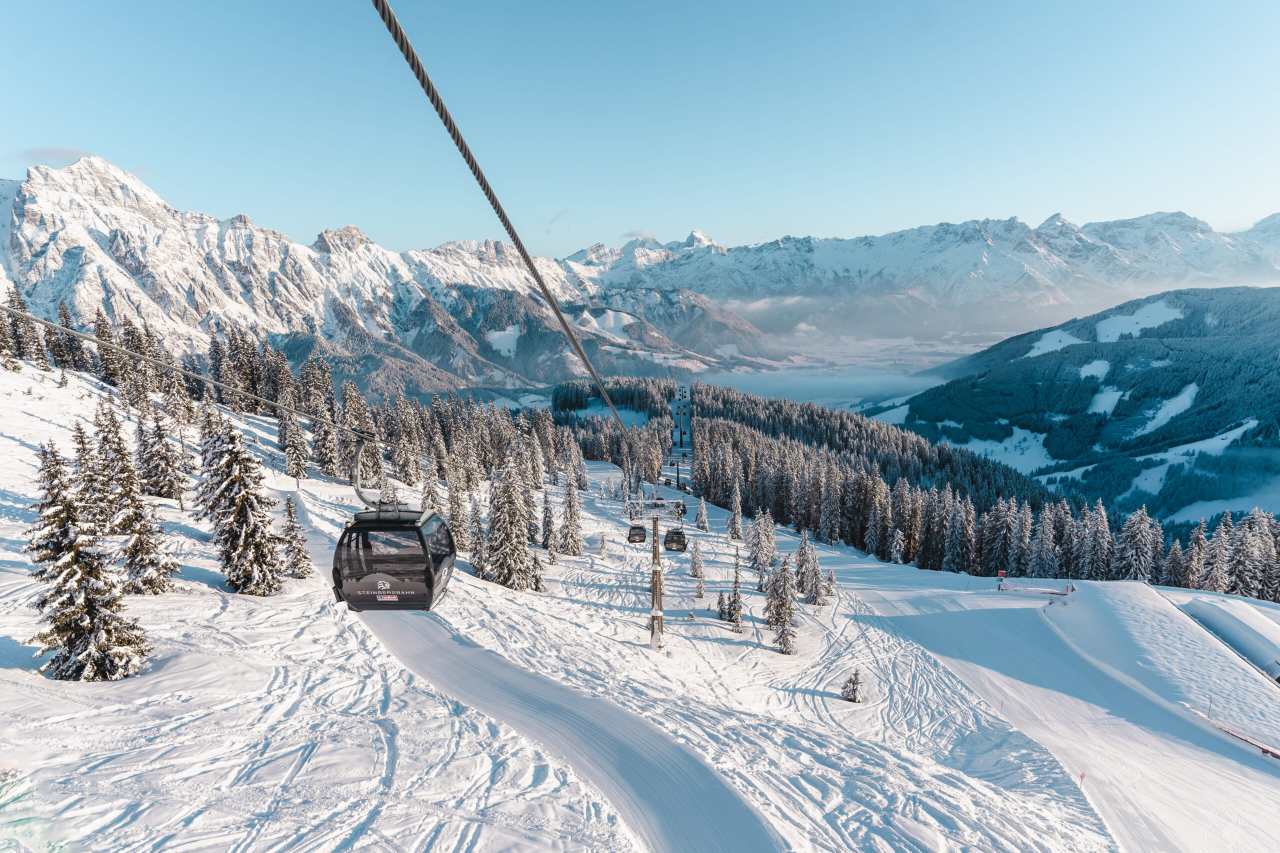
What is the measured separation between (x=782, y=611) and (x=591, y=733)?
3161 centimetres

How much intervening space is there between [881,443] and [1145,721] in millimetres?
122228

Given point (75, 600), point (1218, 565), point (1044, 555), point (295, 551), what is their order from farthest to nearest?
point (1044, 555) < point (1218, 565) < point (295, 551) < point (75, 600)

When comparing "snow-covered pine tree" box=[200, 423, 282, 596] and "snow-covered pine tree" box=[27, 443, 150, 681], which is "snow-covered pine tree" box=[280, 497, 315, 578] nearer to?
"snow-covered pine tree" box=[200, 423, 282, 596]

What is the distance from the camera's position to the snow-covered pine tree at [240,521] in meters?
29.8

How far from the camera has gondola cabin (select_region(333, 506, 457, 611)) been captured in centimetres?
1303

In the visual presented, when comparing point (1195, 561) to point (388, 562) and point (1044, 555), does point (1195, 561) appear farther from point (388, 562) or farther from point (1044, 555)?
point (388, 562)

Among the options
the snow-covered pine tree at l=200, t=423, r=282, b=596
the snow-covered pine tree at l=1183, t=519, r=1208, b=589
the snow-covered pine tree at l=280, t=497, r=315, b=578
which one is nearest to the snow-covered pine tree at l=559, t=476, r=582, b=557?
the snow-covered pine tree at l=280, t=497, r=315, b=578

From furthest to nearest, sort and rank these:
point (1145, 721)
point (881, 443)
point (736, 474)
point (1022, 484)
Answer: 1. point (881, 443)
2. point (1022, 484)
3. point (736, 474)
4. point (1145, 721)

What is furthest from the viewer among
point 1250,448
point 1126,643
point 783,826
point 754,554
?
point 1250,448

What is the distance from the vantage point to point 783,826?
576 inches

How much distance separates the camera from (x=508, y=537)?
48.8 m

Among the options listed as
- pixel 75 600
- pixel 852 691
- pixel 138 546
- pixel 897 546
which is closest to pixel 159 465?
pixel 138 546

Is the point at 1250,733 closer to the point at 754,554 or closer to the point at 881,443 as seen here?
the point at 754,554

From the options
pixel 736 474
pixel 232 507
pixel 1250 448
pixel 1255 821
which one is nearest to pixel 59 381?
pixel 232 507
